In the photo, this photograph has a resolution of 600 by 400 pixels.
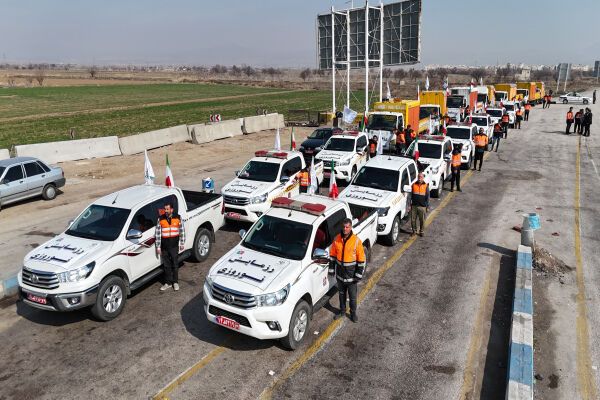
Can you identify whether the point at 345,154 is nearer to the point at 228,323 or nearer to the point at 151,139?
the point at 228,323

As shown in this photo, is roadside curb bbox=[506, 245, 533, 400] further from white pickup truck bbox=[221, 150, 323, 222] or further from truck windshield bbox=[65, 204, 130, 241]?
truck windshield bbox=[65, 204, 130, 241]

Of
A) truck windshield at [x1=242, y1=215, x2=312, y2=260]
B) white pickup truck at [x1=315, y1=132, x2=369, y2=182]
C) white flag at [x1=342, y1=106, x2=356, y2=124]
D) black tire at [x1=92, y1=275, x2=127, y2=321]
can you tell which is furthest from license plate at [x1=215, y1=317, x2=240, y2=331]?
white flag at [x1=342, y1=106, x2=356, y2=124]

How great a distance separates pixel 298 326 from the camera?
7098 mm

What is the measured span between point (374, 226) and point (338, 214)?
2.01 meters

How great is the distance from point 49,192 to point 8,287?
25.8 feet

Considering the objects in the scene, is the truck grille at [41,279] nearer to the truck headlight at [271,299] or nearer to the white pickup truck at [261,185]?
the truck headlight at [271,299]

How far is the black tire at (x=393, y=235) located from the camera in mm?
11359

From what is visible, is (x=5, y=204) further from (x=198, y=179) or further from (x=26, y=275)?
(x=26, y=275)

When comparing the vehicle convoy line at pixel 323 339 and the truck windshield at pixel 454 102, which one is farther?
the truck windshield at pixel 454 102

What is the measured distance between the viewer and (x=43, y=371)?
6.71 metres

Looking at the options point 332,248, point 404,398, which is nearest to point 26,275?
point 332,248

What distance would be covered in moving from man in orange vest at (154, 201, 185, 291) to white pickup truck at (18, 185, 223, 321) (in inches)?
7.7

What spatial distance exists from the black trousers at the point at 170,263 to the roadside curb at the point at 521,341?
6.37 metres

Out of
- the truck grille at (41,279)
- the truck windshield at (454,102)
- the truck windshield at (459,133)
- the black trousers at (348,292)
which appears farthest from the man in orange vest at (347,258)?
the truck windshield at (454,102)
